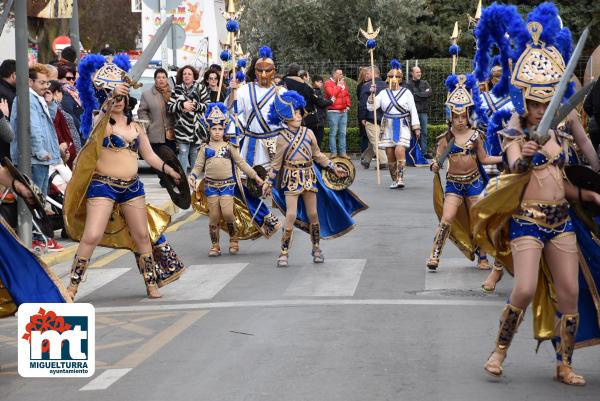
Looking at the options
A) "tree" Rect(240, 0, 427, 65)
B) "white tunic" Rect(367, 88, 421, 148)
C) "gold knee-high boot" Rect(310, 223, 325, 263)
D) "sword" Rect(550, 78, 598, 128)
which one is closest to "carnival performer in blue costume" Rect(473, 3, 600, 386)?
"sword" Rect(550, 78, 598, 128)

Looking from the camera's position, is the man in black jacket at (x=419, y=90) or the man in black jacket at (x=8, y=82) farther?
the man in black jacket at (x=419, y=90)

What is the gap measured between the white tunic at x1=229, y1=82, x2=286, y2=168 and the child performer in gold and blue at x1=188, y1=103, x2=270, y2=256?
6.11ft

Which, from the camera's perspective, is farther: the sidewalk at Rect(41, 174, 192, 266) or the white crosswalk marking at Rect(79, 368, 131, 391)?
A: the sidewalk at Rect(41, 174, 192, 266)

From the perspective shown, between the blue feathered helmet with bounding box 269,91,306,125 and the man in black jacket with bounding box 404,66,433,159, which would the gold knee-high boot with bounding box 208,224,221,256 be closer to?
the blue feathered helmet with bounding box 269,91,306,125

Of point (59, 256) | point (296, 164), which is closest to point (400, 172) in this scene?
point (296, 164)

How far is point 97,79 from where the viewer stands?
10.5 metres

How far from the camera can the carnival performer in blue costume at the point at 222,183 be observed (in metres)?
13.9

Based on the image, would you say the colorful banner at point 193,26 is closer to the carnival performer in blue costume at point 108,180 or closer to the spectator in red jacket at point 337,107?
the spectator in red jacket at point 337,107

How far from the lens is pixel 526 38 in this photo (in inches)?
304

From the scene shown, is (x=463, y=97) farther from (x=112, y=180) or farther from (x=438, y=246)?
(x=112, y=180)

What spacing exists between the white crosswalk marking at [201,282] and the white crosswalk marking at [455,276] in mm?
1904

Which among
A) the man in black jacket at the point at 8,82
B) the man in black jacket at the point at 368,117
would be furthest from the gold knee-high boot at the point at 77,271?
the man in black jacket at the point at 368,117

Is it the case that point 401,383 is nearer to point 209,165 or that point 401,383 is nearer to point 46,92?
point 209,165

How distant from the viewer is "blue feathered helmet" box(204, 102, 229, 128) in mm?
13852
